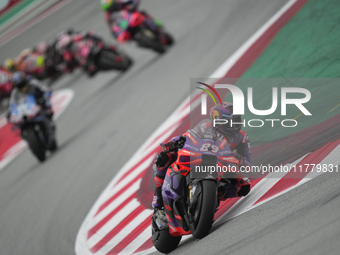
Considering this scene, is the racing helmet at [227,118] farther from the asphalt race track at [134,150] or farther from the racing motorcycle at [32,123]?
the racing motorcycle at [32,123]

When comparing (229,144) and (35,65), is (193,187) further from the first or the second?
(35,65)

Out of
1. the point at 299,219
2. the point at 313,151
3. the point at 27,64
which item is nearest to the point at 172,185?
the point at 299,219

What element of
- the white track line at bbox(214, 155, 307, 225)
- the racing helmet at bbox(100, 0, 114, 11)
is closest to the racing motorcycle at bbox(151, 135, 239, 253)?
the white track line at bbox(214, 155, 307, 225)

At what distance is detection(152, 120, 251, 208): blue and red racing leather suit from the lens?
448cm

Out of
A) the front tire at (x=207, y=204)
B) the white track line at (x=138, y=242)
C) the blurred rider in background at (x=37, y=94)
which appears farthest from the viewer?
the blurred rider in background at (x=37, y=94)

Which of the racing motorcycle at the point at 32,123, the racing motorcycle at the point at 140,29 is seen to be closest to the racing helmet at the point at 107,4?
the racing motorcycle at the point at 140,29

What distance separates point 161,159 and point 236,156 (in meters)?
0.81

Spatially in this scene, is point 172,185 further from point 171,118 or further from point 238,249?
point 171,118

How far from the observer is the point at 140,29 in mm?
13086

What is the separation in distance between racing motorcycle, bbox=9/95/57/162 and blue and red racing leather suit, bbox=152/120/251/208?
6167 mm

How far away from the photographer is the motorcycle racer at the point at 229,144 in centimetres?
443

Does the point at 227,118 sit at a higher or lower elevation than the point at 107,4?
higher

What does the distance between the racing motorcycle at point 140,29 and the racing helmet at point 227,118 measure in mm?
8903

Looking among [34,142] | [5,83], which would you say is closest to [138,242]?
[34,142]
